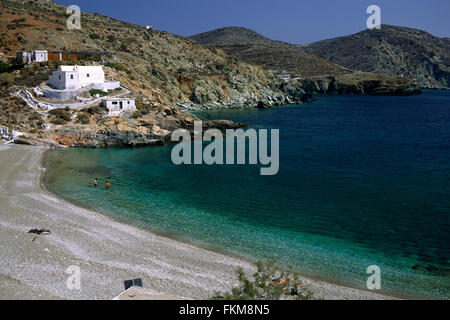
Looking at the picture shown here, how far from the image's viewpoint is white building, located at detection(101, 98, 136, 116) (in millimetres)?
41312

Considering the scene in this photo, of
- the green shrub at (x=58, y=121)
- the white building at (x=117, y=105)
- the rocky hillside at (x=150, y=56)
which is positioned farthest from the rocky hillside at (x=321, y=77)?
the green shrub at (x=58, y=121)

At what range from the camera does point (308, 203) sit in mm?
22297

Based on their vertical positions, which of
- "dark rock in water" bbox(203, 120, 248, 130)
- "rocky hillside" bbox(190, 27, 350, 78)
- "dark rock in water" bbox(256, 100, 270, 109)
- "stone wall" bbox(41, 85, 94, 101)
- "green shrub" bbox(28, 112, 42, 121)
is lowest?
"dark rock in water" bbox(203, 120, 248, 130)

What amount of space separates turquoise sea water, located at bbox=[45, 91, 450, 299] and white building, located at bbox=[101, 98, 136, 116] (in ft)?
21.7

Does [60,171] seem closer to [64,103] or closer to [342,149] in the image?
[64,103]

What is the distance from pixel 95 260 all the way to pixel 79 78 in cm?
3419

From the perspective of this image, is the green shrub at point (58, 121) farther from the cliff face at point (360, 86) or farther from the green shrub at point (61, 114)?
the cliff face at point (360, 86)

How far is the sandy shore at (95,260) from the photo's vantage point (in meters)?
12.8

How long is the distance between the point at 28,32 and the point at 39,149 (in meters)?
38.9

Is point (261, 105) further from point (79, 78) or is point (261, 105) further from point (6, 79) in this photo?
point (6, 79)

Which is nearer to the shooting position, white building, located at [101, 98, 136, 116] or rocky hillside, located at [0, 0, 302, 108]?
white building, located at [101, 98, 136, 116]

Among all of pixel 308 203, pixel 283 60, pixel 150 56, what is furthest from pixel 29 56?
pixel 283 60

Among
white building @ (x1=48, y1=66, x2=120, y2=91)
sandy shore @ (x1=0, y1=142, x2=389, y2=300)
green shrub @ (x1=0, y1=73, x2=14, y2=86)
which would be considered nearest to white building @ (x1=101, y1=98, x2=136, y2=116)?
white building @ (x1=48, y1=66, x2=120, y2=91)

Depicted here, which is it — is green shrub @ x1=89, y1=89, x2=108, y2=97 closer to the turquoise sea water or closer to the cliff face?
the turquoise sea water
